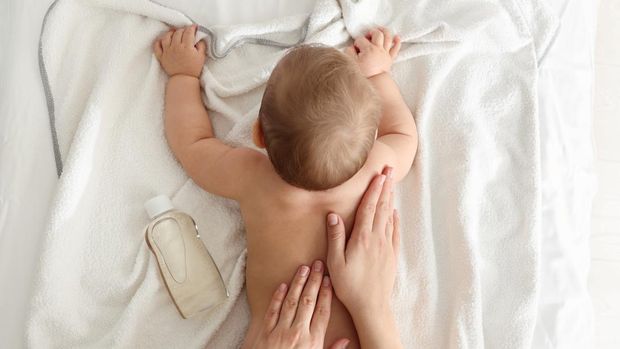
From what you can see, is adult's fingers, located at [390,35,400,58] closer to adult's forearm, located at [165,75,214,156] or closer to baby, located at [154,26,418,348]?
baby, located at [154,26,418,348]

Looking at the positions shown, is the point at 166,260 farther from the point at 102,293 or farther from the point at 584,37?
the point at 584,37

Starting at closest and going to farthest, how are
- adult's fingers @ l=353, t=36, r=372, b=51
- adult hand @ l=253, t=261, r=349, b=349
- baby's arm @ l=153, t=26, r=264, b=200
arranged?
adult hand @ l=253, t=261, r=349, b=349 → baby's arm @ l=153, t=26, r=264, b=200 → adult's fingers @ l=353, t=36, r=372, b=51

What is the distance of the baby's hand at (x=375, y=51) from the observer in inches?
44.2

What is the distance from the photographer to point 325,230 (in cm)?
98

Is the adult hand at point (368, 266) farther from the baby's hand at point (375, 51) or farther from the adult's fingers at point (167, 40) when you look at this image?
the adult's fingers at point (167, 40)

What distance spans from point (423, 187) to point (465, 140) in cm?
12

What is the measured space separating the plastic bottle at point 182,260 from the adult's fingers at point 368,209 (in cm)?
Answer: 27

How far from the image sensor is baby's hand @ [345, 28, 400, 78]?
112cm

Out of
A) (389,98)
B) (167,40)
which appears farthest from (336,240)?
(167,40)

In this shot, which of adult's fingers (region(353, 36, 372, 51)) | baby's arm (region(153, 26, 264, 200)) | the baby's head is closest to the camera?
the baby's head

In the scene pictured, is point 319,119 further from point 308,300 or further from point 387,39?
point 387,39

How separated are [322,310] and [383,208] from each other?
0.64 ft

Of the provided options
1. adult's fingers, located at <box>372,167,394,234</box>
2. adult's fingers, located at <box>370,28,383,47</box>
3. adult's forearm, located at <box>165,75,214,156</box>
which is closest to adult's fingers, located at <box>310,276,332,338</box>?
adult's fingers, located at <box>372,167,394,234</box>

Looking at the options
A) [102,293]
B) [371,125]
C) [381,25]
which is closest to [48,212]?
[102,293]
